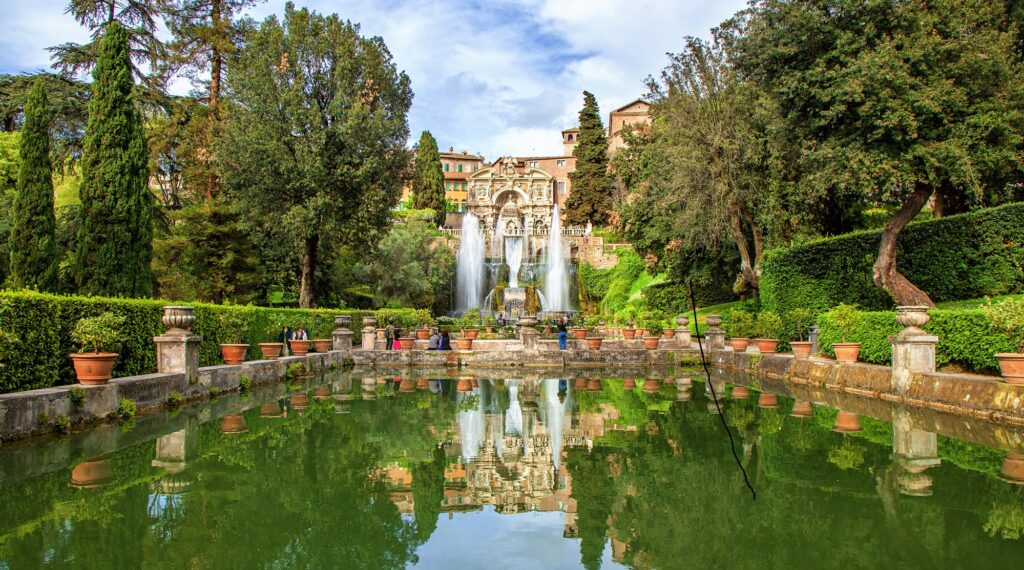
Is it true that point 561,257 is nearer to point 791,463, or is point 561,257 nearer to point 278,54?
point 278,54

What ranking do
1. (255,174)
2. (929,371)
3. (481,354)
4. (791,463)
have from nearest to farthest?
1. (791,463)
2. (929,371)
3. (481,354)
4. (255,174)

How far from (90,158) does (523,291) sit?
28577 mm

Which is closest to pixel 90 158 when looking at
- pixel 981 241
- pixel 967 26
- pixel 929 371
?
pixel 929 371

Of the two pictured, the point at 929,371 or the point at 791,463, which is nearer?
the point at 791,463

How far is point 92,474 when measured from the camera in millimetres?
5590

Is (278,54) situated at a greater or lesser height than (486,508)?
greater

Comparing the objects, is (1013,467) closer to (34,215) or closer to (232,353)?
(232,353)

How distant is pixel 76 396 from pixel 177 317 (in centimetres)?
272

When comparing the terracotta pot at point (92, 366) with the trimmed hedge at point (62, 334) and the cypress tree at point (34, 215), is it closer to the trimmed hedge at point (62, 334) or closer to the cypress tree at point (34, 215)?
the trimmed hedge at point (62, 334)

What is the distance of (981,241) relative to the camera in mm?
16000

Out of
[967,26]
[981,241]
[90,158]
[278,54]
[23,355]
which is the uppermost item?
[278,54]

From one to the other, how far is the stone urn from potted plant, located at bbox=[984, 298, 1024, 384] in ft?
38.9

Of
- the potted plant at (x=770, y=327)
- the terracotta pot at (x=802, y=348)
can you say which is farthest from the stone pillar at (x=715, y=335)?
the terracotta pot at (x=802, y=348)

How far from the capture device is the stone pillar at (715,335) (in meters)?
21.2
